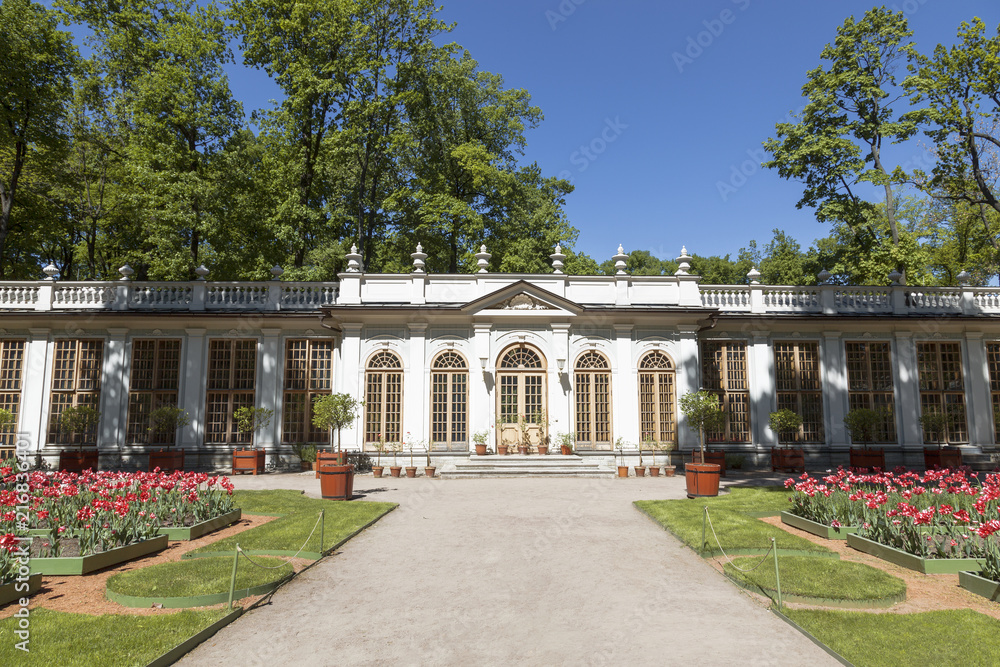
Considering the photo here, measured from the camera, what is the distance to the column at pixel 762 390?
21.2 m

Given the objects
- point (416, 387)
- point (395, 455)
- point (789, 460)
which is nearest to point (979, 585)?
point (789, 460)

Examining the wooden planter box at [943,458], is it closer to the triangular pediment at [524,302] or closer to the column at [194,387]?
the triangular pediment at [524,302]

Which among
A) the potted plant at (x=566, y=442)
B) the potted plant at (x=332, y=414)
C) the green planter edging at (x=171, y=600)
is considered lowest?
the green planter edging at (x=171, y=600)

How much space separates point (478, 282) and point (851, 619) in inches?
659

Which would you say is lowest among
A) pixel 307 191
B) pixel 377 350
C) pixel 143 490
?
pixel 143 490

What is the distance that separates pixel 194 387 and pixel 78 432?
14.1 feet

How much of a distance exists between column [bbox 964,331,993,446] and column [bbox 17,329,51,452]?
3487cm

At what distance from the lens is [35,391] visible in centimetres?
2048

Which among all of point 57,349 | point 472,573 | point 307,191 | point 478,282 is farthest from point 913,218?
point 57,349

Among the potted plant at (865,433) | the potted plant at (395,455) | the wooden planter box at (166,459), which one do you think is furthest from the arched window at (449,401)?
the potted plant at (865,433)

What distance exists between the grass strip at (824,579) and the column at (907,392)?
16578mm

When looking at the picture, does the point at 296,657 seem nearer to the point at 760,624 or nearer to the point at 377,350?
the point at 760,624

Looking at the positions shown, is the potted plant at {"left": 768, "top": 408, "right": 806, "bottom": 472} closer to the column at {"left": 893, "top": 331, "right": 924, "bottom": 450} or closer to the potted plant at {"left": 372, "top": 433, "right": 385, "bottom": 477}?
the column at {"left": 893, "top": 331, "right": 924, "bottom": 450}

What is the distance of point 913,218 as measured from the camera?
34.0 m
